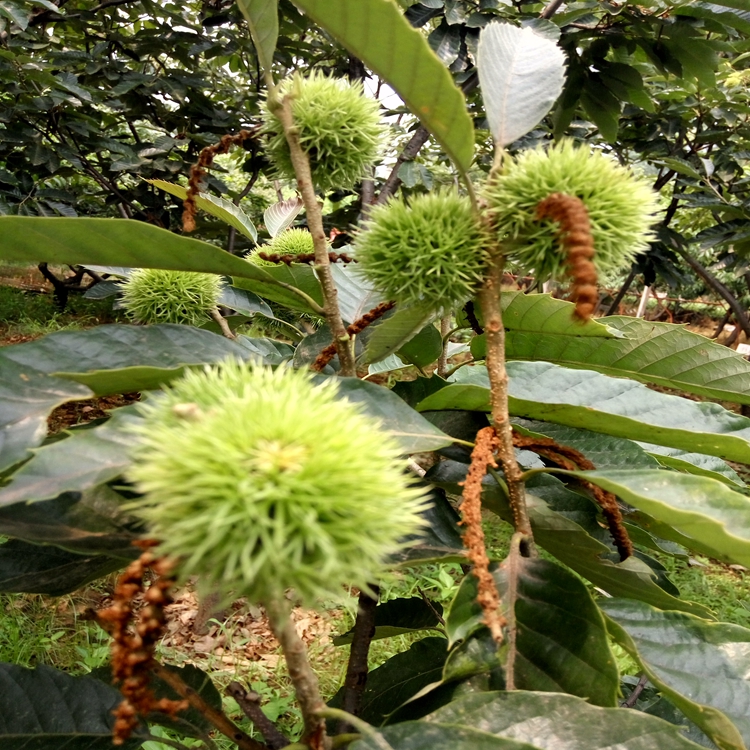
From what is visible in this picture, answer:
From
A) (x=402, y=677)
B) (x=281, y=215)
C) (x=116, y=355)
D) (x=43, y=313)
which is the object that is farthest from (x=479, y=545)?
(x=43, y=313)

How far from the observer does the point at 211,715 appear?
71cm

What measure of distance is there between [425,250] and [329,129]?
28cm

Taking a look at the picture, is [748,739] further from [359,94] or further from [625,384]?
[359,94]

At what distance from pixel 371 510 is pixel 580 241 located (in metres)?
0.35

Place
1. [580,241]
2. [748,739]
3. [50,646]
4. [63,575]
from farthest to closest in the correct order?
[50,646] → [63,575] → [748,739] → [580,241]

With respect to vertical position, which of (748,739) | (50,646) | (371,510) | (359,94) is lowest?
(50,646)

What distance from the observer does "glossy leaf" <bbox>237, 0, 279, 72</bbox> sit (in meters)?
0.83

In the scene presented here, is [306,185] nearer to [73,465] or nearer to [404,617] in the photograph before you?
[73,465]

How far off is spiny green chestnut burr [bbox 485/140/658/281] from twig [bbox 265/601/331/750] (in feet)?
1.70

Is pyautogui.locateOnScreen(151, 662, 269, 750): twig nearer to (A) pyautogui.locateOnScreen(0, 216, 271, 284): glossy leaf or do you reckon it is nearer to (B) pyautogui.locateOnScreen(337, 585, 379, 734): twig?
(B) pyautogui.locateOnScreen(337, 585, 379, 734): twig

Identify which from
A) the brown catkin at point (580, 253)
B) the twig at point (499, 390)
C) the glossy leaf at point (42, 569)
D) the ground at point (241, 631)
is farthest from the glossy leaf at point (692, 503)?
the ground at point (241, 631)

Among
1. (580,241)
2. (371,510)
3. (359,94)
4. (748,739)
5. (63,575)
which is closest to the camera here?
(371,510)

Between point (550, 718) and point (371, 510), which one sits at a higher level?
point (371, 510)

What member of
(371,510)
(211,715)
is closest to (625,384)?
(371,510)
